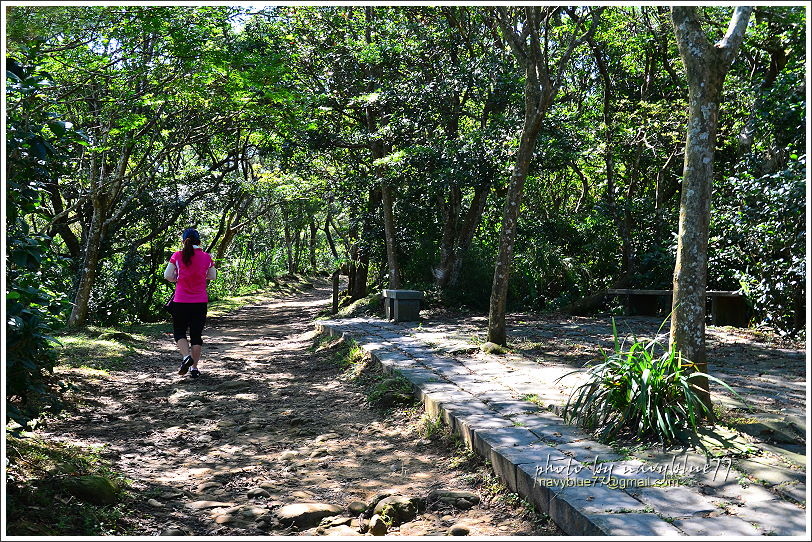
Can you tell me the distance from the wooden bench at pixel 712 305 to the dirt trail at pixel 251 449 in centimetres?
695

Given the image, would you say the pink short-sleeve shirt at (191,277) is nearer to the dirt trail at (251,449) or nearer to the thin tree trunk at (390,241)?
the dirt trail at (251,449)

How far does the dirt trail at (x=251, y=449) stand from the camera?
4148mm

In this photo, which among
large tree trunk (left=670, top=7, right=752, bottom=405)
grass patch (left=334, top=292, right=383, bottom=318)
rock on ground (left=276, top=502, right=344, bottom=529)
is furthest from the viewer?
grass patch (left=334, top=292, right=383, bottom=318)

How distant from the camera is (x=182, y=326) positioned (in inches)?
322

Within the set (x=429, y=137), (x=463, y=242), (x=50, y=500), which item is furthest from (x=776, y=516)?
(x=463, y=242)

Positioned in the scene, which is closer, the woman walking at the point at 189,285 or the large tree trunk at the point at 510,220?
the woman walking at the point at 189,285

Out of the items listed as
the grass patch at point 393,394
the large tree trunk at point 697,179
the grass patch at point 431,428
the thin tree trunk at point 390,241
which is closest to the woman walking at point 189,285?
the grass patch at point 393,394

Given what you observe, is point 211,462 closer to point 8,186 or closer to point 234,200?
point 8,186

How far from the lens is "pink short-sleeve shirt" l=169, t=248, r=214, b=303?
809 cm

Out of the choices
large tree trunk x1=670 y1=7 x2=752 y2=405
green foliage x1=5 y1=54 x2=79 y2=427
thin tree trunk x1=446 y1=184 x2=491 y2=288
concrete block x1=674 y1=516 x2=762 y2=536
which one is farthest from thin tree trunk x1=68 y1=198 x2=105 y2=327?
concrete block x1=674 y1=516 x2=762 y2=536

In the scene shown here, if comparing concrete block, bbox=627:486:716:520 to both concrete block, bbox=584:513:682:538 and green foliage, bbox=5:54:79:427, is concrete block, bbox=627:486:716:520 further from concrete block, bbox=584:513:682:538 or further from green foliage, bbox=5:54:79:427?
green foliage, bbox=5:54:79:427

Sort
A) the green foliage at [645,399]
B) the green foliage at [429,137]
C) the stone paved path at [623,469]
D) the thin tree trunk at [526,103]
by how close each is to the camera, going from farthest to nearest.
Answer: the green foliage at [429,137] < the thin tree trunk at [526,103] < the green foliage at [645,399] < the stone paved path at [623,469]

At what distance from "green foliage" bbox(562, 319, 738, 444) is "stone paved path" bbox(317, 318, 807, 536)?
0.56ft

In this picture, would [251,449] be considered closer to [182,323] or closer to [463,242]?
[182,323]
